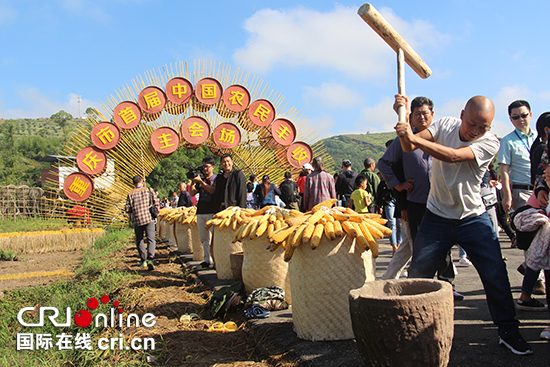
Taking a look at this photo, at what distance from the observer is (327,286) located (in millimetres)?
2932

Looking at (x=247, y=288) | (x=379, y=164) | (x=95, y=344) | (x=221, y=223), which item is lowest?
(x=95, y=344)

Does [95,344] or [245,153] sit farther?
[245,153]

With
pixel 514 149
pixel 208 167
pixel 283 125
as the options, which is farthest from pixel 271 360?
pixel 283 125

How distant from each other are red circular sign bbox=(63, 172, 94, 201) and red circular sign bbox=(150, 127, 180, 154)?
2.41 m

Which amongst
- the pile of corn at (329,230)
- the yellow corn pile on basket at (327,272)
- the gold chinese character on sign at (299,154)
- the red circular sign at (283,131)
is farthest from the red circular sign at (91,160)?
the yellow corn pile on basket at (327,272)

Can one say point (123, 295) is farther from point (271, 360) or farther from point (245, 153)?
point (245, 153)

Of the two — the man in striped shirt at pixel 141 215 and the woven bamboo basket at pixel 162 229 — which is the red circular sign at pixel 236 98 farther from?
the man in striped shirt at pixel 141 215

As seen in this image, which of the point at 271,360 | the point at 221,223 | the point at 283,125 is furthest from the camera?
the point at 283,125

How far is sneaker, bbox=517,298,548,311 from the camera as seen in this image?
3307 mm

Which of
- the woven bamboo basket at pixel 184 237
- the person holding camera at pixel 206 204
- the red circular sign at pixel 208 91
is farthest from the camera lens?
the red circular sign at pixel 208 91

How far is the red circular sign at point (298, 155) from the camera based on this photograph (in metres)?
14.4

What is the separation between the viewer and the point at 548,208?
9.93 ft

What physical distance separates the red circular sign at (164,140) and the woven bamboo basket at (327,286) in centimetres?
1104

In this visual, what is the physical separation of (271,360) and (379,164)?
2.11m
